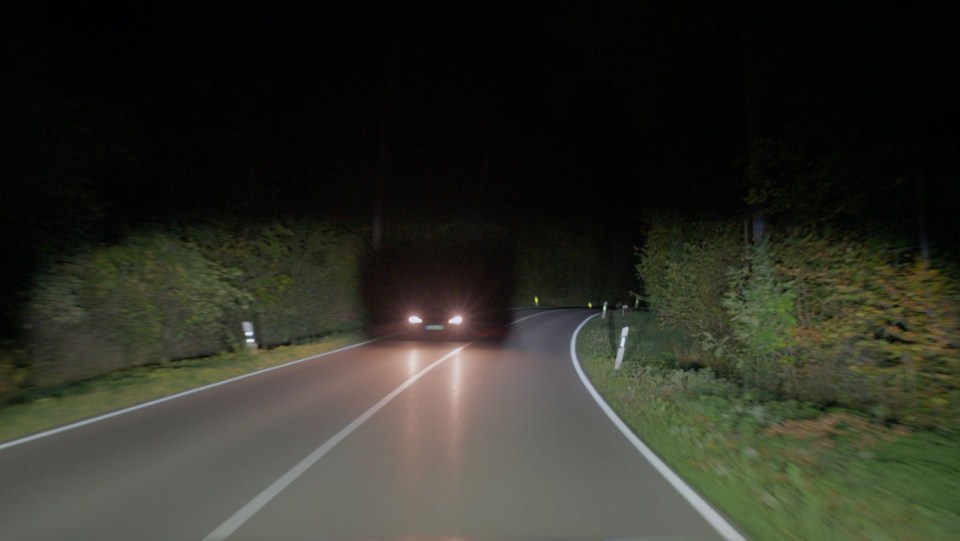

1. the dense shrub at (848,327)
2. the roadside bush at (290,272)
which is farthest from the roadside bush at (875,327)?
the roadside bush at (290,272)

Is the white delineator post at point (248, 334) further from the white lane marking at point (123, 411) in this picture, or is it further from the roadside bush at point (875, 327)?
the roadside bush at point (875, 327)

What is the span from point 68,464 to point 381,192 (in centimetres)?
2960

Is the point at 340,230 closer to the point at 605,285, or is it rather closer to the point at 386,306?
the point at 386,306

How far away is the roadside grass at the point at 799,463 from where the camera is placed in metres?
5.71

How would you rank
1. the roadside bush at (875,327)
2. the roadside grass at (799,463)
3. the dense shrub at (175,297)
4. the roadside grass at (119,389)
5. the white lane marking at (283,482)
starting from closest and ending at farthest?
the white lane marking at (283,482)
the roadside grass at (799,463)
the roadside bush at (875,327)
the roadside grass at (119,389)
the dense shrub at (175,297)

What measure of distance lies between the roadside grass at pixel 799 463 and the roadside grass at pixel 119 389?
304 inches

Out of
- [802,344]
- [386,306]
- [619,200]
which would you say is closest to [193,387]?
[802,344]

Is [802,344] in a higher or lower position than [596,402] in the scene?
higher

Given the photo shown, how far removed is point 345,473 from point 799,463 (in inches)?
179

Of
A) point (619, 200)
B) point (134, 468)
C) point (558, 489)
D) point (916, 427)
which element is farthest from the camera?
point (619, 200)

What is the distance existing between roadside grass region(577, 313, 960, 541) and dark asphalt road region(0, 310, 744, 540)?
55 cm

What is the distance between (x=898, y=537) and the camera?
→ 5.31 metres

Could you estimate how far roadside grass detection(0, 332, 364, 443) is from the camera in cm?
1023

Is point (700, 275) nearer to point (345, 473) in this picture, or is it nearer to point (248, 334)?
point (248, 334)
